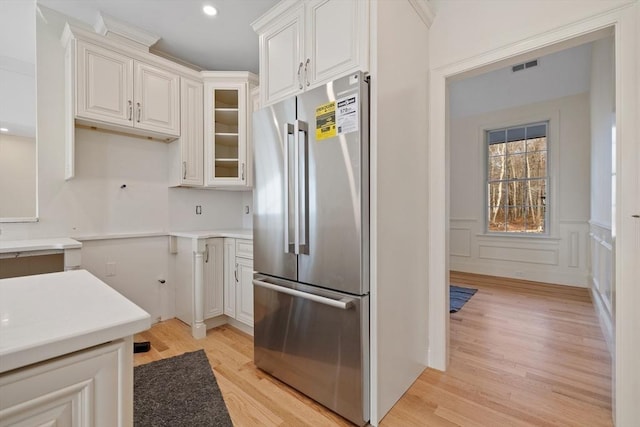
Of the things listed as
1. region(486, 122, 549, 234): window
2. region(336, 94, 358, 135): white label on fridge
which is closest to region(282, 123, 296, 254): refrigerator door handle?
region(336, 94, 358, 135): white label on fridge

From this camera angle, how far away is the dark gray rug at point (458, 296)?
3.29 meters

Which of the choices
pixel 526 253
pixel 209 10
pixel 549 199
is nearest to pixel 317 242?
pixel 209 10

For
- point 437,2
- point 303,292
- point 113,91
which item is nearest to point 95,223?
point 113,91

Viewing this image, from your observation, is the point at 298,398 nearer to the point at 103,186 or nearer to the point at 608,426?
the point at 608,426

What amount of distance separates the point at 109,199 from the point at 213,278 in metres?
1.20

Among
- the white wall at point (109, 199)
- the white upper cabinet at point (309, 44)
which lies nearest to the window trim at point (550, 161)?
the white upper cabinet at point (309, 44)

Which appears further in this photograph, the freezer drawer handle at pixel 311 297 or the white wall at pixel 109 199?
the white wall at pixel 109 199

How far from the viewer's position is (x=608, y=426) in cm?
148

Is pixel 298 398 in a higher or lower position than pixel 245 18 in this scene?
lower

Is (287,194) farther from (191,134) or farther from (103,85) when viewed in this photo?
(103,85)

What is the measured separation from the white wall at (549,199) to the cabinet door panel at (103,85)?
367cm

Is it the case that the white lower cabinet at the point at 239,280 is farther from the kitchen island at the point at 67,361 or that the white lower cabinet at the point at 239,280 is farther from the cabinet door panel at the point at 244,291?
the kitchen island at the point at 67,361

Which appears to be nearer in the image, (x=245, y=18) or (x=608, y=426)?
(x=608, y=426)

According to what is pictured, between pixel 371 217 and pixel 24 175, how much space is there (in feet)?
9.06
